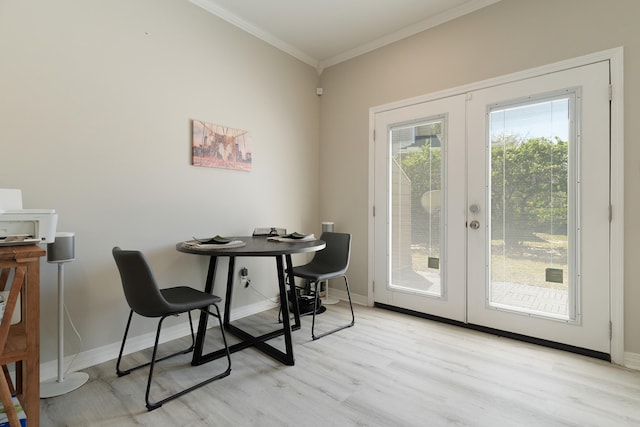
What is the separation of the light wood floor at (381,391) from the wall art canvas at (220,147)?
1.54 metres

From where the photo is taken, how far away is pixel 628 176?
2102 mm

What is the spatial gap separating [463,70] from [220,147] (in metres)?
2.28

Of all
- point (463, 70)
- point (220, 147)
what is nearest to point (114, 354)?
point (220, 147)

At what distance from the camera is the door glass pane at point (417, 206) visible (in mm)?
2963

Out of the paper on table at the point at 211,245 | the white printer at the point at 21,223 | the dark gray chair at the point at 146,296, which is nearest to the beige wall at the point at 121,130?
the white printer at the point at 21,223

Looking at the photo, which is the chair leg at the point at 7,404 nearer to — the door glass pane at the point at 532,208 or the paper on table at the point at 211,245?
the paper on table at the point at 211,245

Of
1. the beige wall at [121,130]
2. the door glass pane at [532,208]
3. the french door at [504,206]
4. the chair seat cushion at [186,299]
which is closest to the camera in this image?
the chair seat cushion at [186,299]

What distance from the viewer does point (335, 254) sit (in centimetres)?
310

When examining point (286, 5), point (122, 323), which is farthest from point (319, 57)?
point (122, 323)

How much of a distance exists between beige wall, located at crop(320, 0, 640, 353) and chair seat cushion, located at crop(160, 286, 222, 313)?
1.93 metres

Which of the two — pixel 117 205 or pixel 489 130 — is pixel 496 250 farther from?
pixel 117 205

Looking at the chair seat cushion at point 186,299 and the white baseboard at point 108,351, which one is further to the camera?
the white baseboard at point 108,351

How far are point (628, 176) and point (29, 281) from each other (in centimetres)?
349

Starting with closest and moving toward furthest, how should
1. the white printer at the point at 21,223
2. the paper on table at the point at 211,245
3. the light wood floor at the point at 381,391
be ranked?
1. the white printer at the point at 21,223
2. the light wood floor at the point at 381,391
3. the paper on table at the point at 211,245
